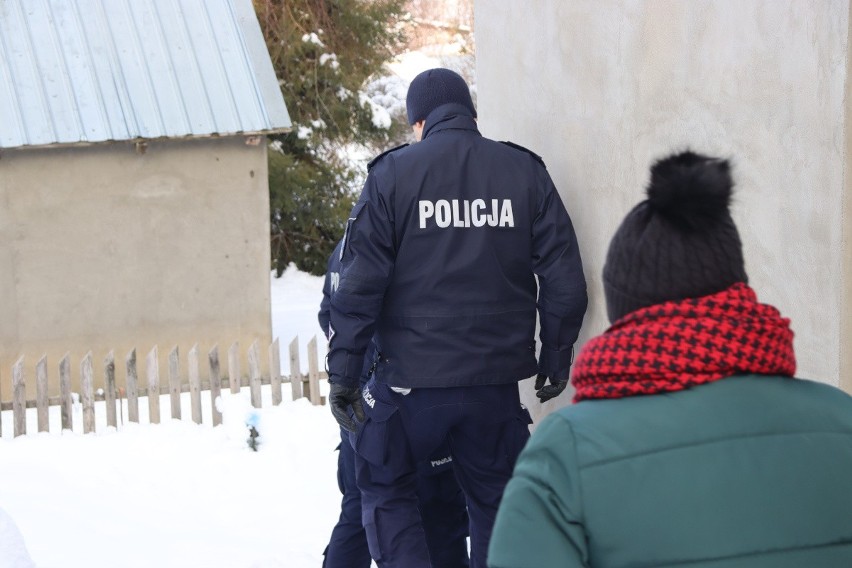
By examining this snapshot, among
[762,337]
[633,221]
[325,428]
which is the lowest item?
[325,428]

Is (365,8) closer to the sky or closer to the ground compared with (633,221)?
closer to the sky

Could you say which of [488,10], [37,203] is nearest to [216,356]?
[37,203]

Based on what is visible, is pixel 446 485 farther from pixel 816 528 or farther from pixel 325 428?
pixel 325 428

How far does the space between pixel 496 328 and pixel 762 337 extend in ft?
6.59

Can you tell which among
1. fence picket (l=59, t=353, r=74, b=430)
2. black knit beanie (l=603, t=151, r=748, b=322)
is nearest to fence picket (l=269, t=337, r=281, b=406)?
fence picket (l=59, t=353, r=74, b=430)

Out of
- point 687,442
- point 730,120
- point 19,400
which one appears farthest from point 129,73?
point 687,442

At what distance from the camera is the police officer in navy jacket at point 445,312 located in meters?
3.46

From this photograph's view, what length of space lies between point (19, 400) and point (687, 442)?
7536mm

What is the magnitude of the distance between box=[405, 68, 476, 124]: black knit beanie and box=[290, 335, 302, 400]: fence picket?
5.29 m

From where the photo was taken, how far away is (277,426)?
25.5 feet

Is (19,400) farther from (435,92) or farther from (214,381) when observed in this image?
(435,92)

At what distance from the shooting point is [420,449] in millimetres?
3535

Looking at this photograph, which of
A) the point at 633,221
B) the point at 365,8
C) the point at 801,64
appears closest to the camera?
the point at 633,221

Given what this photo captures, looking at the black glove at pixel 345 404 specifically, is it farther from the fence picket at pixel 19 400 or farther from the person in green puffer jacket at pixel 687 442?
the fence picket at pixel 19 400
